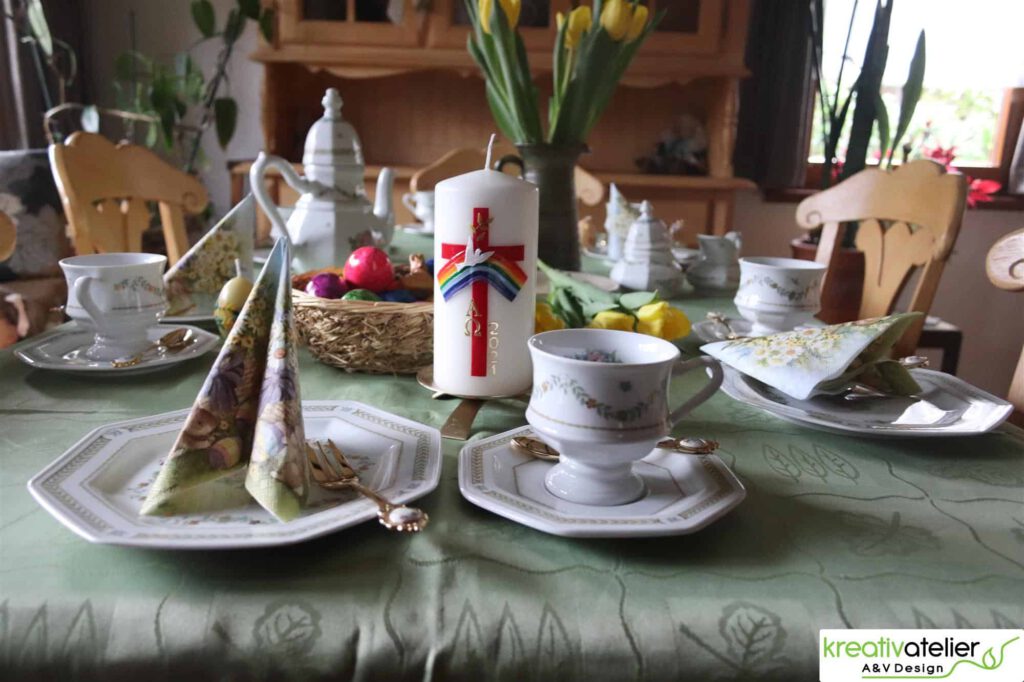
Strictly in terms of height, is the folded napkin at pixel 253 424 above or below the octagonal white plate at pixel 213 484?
above

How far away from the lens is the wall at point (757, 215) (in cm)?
233

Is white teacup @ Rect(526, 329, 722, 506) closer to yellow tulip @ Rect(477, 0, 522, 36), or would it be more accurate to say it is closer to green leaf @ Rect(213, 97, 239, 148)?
yellow tulip @ Rect(477, 0, 522, 36)

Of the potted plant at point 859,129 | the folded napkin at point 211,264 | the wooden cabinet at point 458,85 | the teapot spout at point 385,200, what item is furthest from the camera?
the wooden cabinet at point 458,85

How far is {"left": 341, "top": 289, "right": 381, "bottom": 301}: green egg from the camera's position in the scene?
677 mm

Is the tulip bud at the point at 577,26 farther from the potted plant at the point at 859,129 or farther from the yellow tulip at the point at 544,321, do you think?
the potted plant at the point at 859,129

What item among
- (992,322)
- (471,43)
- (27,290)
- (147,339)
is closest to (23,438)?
(147,339)

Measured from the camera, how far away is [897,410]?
1.89ft

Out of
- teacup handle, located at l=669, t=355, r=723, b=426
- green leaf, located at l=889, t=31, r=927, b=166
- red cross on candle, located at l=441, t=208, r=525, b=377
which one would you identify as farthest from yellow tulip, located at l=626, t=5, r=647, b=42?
green leaf, located at l=889, t=31, r=927, b=166

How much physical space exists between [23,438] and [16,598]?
229mm

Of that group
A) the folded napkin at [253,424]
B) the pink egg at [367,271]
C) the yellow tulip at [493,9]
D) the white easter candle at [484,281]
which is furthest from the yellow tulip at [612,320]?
the yellow tulip at [493,9]

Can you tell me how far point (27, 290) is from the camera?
169 centimetres

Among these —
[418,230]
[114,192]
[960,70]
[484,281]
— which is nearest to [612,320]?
[484,281]

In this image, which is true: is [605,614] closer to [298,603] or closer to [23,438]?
[298,603]

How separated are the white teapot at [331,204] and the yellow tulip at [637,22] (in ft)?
1.32
